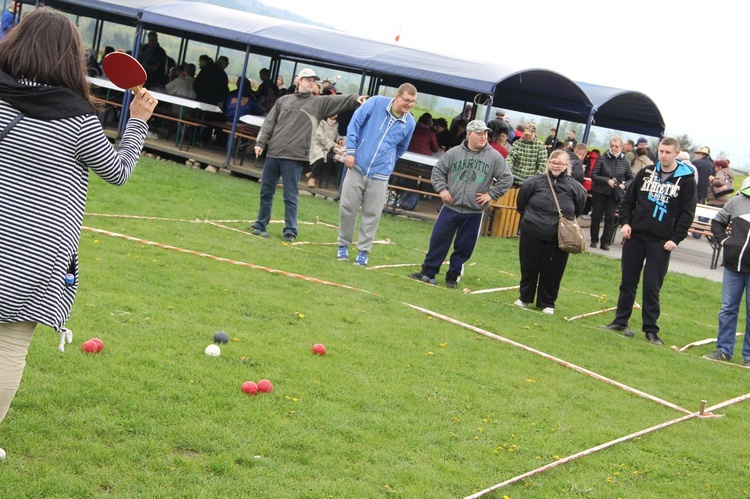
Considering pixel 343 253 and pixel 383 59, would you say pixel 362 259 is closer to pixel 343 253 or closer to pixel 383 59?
pixel 343 253

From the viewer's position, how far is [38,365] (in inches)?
203

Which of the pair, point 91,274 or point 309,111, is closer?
point 91,274

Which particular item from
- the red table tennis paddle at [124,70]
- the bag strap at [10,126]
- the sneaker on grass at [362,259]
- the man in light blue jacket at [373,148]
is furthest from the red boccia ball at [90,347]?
the sneaker on grass at [362,259]

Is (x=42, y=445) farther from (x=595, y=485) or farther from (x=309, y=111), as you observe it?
(x=309, y=111)

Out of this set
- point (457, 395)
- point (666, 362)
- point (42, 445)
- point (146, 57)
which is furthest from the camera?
point (146, 57)

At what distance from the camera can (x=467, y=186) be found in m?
10.4

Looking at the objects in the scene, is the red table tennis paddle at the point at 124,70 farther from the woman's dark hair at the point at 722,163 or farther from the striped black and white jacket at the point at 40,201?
the woman's dark hair at the point at 722,163

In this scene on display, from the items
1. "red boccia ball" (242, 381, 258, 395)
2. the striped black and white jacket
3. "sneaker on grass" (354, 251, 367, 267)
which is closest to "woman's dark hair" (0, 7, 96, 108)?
the striped black and white jacket

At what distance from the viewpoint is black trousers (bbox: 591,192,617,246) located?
17.0 meters

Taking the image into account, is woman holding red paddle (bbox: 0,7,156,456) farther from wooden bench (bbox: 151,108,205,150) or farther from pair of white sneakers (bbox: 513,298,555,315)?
wooden bench (bbox: 151,108,205,150)

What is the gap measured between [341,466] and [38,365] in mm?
1926

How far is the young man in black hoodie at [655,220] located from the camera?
362 inches

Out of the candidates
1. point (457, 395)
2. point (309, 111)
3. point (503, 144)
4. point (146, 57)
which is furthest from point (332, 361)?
point (146, 57)

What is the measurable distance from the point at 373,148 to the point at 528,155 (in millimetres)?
4363
